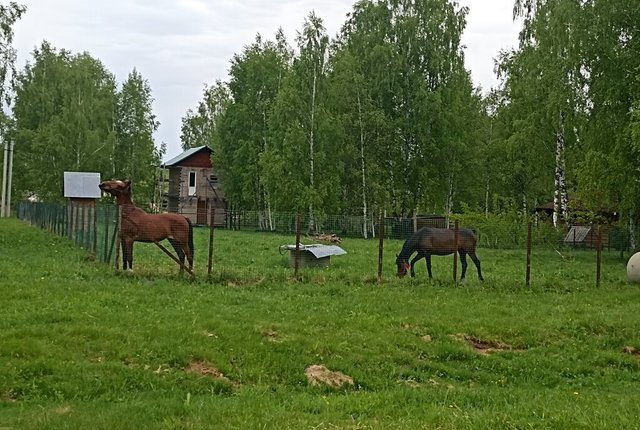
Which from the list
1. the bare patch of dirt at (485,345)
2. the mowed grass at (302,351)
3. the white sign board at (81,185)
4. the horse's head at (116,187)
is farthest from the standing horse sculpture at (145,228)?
the white sign board at (81,185)

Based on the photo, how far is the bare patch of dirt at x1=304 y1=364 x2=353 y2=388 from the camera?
736 centimetres

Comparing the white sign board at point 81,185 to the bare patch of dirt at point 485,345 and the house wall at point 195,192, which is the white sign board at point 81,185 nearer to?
Answer: the house wall at point 195,192

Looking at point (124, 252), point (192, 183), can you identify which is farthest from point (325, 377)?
point (192, 183)

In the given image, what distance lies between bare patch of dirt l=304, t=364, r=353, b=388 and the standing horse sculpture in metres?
6.65

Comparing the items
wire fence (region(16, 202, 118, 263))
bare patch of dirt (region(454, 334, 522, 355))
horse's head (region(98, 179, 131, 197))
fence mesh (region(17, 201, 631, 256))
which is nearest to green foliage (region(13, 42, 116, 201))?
fence mesh (region(17, 201, 631, 256))

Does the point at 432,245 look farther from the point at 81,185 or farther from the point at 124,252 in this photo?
the point at 81,185

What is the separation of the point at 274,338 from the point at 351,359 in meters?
1.13

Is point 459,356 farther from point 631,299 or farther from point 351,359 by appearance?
point 631,299

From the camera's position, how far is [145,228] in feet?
47.3

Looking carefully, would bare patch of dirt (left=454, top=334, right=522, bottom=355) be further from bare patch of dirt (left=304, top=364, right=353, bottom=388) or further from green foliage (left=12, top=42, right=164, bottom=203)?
green foliage (left=12, top=42, right=164, bottom=203)

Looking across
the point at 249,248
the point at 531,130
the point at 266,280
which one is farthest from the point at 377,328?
the point at 531,130

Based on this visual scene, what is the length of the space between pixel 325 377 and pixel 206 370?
1.32 metres

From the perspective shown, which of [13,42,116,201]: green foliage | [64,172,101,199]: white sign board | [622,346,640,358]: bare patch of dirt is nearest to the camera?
[622,346,640,358]: bare patch of dirt

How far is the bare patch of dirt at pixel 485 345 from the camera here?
9164 mm
